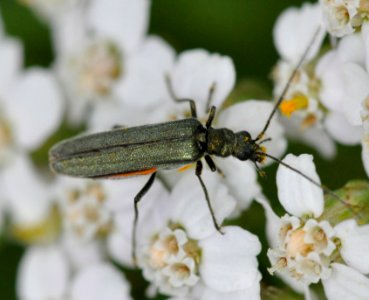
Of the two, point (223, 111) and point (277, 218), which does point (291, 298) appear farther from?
point (223, 111)

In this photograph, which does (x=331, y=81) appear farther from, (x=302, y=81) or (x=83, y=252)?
(x=83, y=252)

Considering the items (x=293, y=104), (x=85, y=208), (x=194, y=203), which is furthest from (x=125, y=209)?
(x=293, y=104)

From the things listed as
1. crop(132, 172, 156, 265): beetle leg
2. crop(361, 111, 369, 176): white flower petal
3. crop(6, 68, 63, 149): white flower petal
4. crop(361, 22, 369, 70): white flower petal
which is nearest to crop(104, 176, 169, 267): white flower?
crop(132, 172, 156, 265): beetle leg

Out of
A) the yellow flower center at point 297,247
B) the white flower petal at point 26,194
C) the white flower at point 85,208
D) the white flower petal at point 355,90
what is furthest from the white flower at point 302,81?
the white flower petal at point 26,194

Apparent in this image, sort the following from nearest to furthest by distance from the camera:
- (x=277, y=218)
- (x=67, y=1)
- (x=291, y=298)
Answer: (x=277, y=218) < (x=291, y=298) < (x=67, y=1)

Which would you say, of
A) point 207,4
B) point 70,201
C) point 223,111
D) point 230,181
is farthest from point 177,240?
point 207,4

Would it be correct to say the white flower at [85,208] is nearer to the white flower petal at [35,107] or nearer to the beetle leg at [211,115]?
the white flower petal at [35,107]

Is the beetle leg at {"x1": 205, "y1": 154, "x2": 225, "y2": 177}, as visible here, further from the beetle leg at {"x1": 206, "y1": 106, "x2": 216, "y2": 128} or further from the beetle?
the beetle leg at {"x1": 206, "y1": 106, "x2": 216, "y2": 128}
